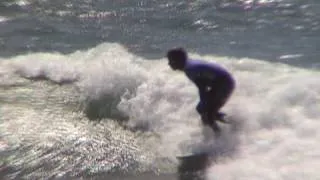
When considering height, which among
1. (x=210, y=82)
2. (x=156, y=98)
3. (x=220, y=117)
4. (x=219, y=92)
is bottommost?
(x=156, y=98)

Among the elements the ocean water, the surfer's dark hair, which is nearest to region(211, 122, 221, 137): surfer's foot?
the ocean water

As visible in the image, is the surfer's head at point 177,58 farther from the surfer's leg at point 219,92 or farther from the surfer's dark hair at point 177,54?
the surfer's leg at point 219,92

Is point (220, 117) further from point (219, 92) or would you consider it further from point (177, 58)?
point (177, 58)

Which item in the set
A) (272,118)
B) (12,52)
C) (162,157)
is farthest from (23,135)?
(12,52)

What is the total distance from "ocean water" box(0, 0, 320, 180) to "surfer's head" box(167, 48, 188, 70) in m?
1.11

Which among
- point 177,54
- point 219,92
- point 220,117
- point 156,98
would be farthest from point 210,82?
point 156,98

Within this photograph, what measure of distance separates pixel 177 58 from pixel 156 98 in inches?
99.4

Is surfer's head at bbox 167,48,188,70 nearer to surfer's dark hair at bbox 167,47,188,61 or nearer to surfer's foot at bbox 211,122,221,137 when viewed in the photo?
surfer's dark hair at bbox 167,47,188,61

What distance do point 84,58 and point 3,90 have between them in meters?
2.46

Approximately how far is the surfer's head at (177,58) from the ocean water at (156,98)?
111 centimetres

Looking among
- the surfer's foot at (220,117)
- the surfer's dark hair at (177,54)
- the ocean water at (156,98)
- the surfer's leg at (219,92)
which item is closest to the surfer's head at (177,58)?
the surfer's dark hair at (177,54)

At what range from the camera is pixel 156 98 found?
1255 cm

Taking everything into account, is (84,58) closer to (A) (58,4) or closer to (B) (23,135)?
(B) (23,135)

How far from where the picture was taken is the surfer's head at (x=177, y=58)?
10.1m
